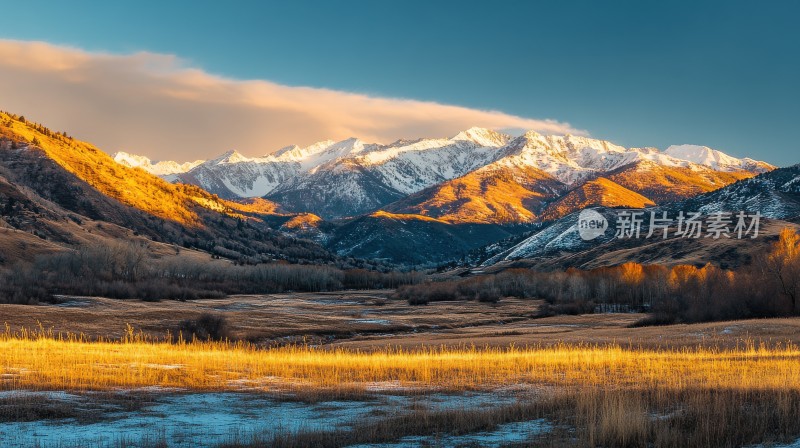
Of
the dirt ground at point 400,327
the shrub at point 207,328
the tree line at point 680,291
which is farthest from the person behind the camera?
the tree line at point 680,291

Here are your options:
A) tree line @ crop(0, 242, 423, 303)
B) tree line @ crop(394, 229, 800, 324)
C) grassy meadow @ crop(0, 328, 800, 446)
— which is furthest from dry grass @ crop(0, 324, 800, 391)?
tree line @ crop(0, 242, 423, 303)

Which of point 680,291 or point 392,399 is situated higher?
point 680,291

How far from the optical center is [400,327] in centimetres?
9788

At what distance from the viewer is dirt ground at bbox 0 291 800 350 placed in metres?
58.1

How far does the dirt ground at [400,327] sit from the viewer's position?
58094 mm

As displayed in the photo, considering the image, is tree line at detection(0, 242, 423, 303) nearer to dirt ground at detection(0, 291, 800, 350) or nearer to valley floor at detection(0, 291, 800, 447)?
dirt ground at detection(0, 291, 800, 350)

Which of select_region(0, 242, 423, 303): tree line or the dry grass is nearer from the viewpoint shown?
the dry grass

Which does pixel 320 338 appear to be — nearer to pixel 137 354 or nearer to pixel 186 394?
pixel 137 354

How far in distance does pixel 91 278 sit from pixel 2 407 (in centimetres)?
13478

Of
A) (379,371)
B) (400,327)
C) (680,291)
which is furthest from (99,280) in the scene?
(379,371)

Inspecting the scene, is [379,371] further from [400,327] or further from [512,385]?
[400,327]

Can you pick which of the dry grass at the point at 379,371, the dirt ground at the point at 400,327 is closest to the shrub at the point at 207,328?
the dirt ground at the point at 400,327

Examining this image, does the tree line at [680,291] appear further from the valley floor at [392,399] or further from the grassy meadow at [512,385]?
the valley floor at [392,399]

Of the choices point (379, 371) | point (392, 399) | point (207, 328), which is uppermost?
point (392, 399)
